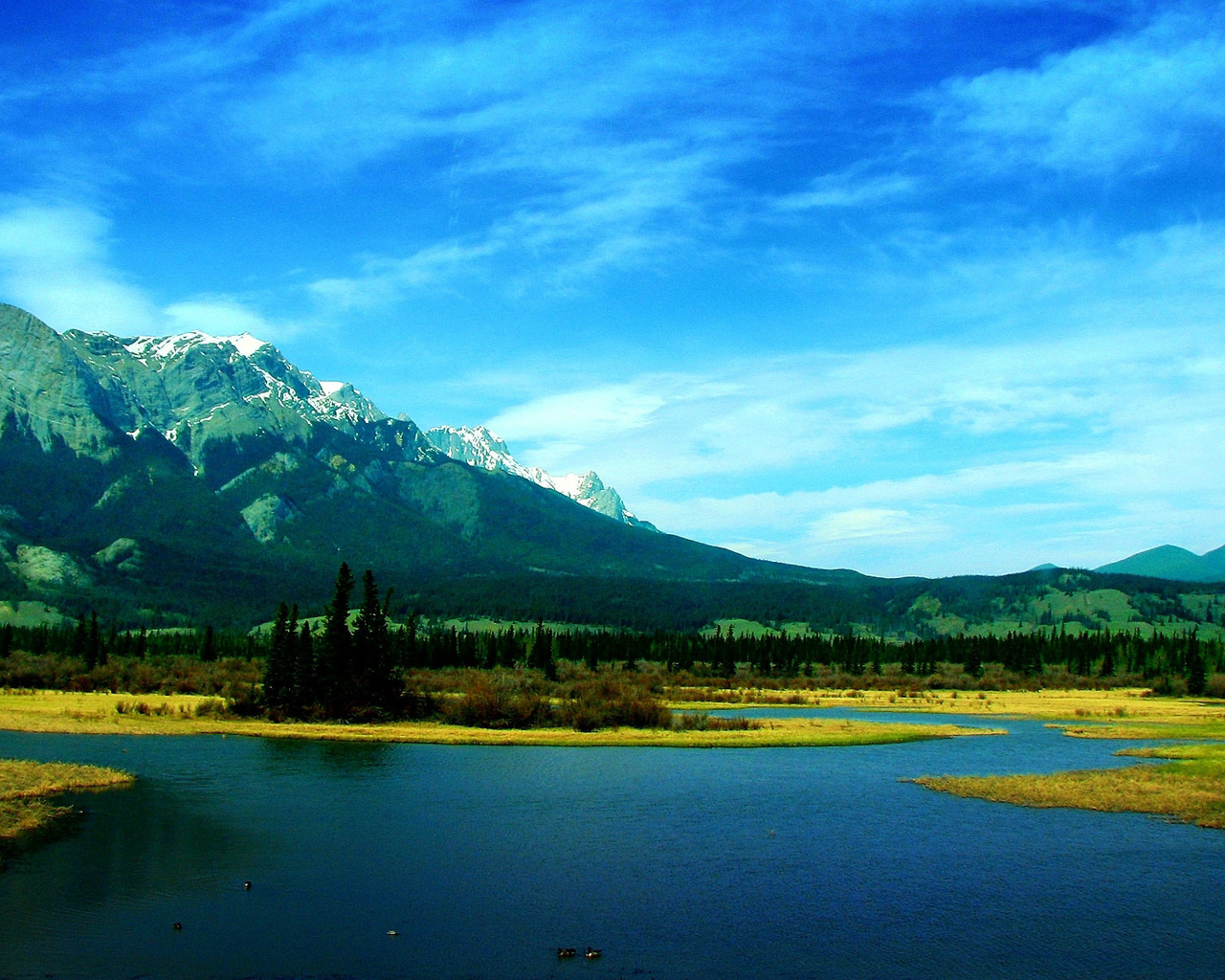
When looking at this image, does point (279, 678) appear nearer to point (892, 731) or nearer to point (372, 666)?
point (372, 666)

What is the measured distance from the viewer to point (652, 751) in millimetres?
68062

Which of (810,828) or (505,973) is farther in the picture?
(810,828)

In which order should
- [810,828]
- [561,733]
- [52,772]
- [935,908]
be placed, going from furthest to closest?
[561,733] < [52,772] < [810,828] < [935,908]

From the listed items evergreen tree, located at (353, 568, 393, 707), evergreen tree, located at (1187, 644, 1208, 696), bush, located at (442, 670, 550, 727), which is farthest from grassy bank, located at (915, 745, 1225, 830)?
evergreen tree, located at (1187, 644, 1208, 696)

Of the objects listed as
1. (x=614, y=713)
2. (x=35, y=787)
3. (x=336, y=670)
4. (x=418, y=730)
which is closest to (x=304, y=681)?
(x=336, y=670)

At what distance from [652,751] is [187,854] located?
38225mm

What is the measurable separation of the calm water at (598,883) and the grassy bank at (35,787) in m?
1.64

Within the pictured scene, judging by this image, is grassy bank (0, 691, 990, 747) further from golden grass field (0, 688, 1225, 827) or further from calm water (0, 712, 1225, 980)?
calm water (0, 712, 1225, 980)

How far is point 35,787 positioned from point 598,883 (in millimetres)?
26924

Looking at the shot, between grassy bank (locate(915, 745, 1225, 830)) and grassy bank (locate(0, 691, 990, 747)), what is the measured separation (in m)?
20.8

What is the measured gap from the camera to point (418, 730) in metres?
75.9

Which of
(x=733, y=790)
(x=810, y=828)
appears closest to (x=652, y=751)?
(x=733, y=790)

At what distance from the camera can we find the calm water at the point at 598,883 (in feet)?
81.7

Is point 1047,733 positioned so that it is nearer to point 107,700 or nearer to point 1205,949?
point 1205,949
